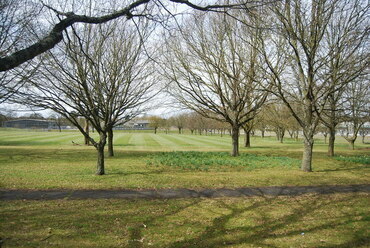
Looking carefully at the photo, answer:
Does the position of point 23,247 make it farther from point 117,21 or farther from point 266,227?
point 117,21

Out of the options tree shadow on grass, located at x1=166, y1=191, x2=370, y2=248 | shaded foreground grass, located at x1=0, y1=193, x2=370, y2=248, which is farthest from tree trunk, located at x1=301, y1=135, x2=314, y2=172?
tree shadow on grass, located at x1=166, y1=191, x2=370, y2=248

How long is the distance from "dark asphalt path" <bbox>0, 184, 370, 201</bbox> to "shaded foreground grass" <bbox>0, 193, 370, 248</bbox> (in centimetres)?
50

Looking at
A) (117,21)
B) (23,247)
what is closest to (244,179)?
(23,247)

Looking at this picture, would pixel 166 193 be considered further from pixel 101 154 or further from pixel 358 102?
pixel 358 102

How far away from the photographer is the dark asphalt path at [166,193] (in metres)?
7.61

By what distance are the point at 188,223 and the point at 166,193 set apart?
2669mm

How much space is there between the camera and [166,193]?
8.11m

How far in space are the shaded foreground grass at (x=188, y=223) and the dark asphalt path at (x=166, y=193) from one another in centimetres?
50

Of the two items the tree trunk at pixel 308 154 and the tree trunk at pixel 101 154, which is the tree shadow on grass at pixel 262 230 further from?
the tree trunk at pixel 101 154

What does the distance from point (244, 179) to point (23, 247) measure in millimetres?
8222

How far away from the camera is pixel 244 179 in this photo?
10.5 meters

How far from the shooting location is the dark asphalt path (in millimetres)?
7605

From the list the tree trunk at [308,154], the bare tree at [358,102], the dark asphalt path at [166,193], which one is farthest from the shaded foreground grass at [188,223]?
the bare tree at [358,102]

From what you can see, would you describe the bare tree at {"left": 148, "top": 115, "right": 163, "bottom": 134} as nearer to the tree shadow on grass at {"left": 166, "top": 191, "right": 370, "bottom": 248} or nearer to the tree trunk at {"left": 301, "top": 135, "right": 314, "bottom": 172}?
the tree trunk at {"left": 301, "top": 135, "right": 314, "bottom": 172}
